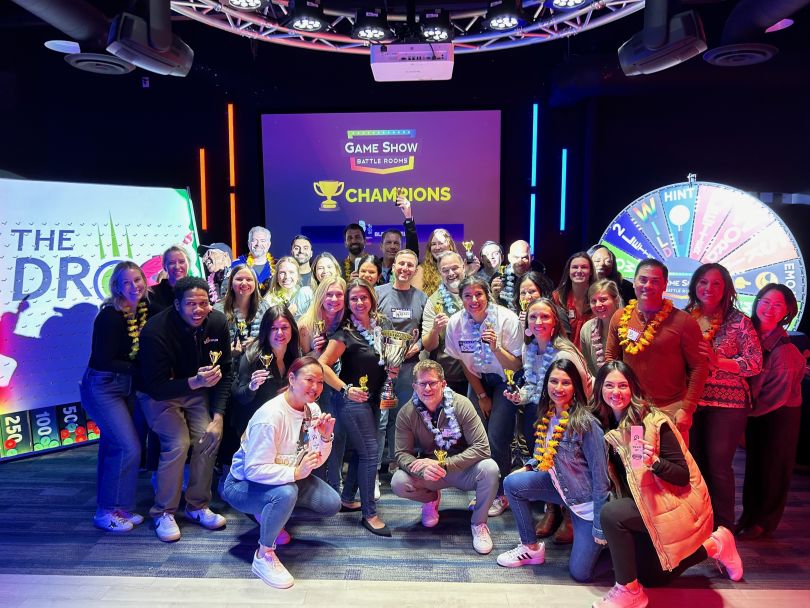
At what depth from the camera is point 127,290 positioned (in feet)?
11.3

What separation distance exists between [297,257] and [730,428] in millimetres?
3246

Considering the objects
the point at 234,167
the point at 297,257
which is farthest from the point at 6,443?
the point at 234,167

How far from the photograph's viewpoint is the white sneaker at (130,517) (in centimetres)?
349

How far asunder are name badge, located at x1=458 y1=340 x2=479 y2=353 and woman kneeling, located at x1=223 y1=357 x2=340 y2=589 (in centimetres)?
100

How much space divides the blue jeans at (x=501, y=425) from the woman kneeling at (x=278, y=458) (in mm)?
1035

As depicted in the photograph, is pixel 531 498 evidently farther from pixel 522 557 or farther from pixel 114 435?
pixel 114 435

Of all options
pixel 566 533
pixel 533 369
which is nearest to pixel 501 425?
pixel 533 369

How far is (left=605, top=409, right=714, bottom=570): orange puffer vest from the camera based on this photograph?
2627 millimetres

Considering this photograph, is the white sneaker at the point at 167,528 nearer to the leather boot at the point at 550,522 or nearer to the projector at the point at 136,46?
the leather boot at the point at 550,522

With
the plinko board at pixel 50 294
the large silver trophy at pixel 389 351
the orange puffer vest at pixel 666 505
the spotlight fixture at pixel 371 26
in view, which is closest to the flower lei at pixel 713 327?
the orange puffer vest at pixel 666 505

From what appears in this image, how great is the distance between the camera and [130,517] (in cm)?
353

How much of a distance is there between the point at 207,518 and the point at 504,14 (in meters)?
4.32

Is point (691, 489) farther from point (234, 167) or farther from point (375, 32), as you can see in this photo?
point (234, 167)

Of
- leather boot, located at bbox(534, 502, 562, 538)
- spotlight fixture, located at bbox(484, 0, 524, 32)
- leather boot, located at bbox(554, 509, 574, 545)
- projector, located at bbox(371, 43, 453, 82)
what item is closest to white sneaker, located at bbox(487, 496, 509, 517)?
leather boot, located at bbox(534, 502, 562, 538)
